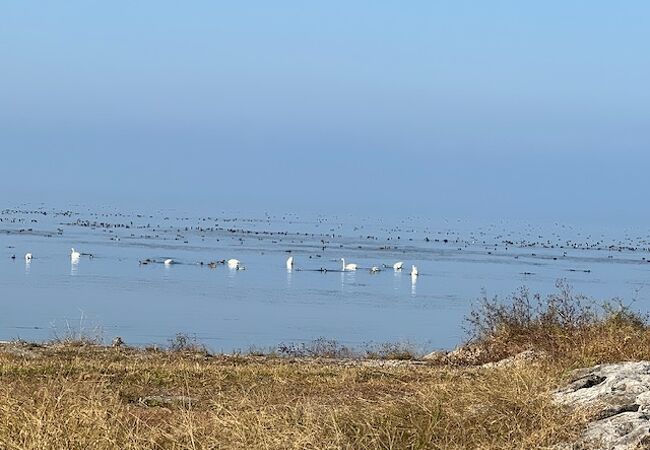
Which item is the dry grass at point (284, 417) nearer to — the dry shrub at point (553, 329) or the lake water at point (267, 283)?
the dry shrub at point (553, 329)

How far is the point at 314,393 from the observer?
11.8 m

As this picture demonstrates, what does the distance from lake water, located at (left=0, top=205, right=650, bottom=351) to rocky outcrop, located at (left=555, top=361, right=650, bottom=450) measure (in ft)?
34.9

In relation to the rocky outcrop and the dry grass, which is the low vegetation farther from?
the rocky outcrop

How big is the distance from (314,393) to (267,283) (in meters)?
26.5

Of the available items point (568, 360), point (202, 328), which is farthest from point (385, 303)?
point (568, 360)

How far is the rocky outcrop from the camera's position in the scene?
7.87m

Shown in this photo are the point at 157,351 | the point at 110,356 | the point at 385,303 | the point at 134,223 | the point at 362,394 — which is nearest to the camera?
the point at 362,394

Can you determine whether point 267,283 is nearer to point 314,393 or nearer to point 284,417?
point 314,393

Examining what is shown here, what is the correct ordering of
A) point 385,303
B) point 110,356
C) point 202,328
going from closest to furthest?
point 110,356 → point 202,328 → point 385,303

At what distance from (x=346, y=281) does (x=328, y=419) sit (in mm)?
31458

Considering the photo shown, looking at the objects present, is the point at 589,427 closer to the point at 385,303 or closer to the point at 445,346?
the point at 445,346

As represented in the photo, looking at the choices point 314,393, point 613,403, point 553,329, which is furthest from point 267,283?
point 613,403

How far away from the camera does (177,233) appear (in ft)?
221

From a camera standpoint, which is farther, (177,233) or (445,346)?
(177,233)
